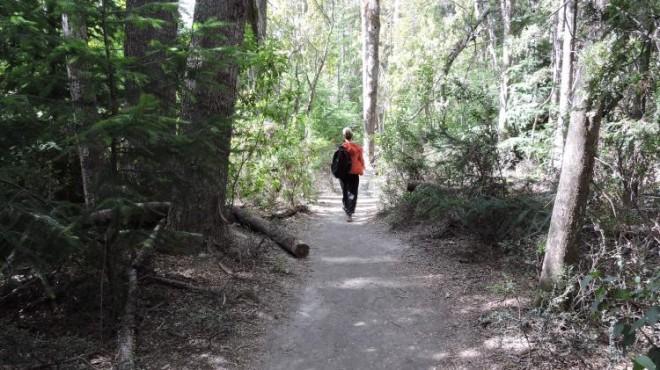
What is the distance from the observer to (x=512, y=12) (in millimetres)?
15164

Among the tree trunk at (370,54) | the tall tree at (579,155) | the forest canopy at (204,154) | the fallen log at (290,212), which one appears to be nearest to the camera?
the forest canopy at (204,154)

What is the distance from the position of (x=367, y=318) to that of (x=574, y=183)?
265 centimetres

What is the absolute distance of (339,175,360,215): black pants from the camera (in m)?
10.4

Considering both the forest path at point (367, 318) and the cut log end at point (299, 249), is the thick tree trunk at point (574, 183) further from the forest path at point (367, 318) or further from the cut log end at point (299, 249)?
the cut log end at point (299, 249)

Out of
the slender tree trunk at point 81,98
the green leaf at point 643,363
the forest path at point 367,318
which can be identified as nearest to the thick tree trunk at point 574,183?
the forest path at point 367,318

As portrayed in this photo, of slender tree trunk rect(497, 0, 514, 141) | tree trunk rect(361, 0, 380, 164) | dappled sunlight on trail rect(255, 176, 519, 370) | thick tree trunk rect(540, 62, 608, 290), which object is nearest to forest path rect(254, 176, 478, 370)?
dappled sunlight on trail rect(255, 176, 519, 370)

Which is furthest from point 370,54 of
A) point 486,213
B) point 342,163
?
point 486,213

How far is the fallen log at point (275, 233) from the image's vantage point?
7.30 m

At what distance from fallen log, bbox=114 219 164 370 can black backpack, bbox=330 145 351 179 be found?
18.9 feet

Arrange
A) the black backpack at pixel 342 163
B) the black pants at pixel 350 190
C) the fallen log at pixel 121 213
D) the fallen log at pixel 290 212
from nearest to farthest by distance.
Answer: the fallen log at pixel 121 213, the fallen log at pixel 290 212, the black backpack at pixel 342 163, the black pants at pixel 350 190

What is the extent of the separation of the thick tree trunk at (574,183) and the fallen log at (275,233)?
3.73 m

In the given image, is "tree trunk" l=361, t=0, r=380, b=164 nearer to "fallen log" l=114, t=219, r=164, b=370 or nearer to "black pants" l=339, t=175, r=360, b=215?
"black pants" l=339, t=175, r=360, b=215

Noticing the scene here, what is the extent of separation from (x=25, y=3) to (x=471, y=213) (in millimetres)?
6161

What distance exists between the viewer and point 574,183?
14.7 feet
